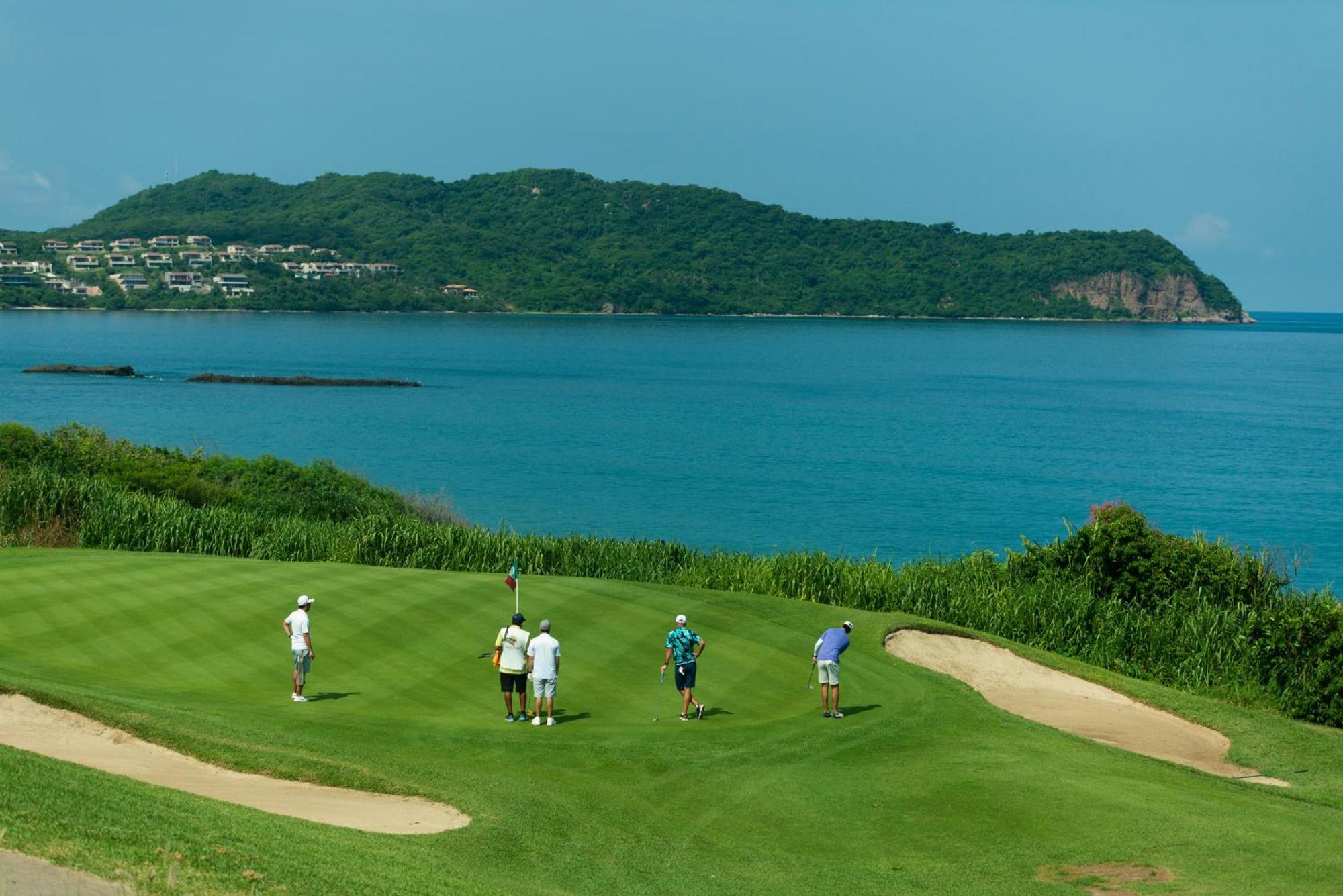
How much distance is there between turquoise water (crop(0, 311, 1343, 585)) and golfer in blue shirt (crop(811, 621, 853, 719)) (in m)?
36.5

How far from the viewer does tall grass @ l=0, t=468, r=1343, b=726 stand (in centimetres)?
3028

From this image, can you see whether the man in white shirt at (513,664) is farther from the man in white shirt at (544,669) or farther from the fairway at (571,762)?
the fairway at (571,762)

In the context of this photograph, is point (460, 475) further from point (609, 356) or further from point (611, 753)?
point (609, 356)

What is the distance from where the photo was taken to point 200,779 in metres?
16.6

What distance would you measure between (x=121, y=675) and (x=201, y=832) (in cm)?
887

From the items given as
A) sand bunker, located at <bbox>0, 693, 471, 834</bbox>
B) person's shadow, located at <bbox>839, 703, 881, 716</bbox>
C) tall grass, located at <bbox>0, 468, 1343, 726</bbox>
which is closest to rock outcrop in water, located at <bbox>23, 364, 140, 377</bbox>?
tall grass, located at <bbox>0, 468, 1343, 726</bbox>

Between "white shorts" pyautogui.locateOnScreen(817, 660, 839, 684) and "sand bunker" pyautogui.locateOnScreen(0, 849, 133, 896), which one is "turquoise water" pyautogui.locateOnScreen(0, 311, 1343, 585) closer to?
"white shorts" pyautogui.locateOnScreen(817, 660, 839, 684)

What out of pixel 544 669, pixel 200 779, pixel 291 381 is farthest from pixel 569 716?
pixel 291 381

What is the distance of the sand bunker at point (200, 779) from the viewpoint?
615 inches

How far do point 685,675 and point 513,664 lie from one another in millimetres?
2530

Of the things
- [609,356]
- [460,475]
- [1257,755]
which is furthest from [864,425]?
[1257,755]

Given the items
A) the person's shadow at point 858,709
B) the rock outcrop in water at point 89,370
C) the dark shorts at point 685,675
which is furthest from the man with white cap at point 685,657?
the rock outcrop in water at point 89,370

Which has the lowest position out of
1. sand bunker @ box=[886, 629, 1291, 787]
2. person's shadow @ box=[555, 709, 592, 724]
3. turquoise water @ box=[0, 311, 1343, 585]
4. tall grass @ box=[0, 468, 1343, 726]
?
turquoise water @ box=[0, 311, 1343, 585]

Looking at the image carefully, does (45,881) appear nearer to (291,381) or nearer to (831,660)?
(831,660)
